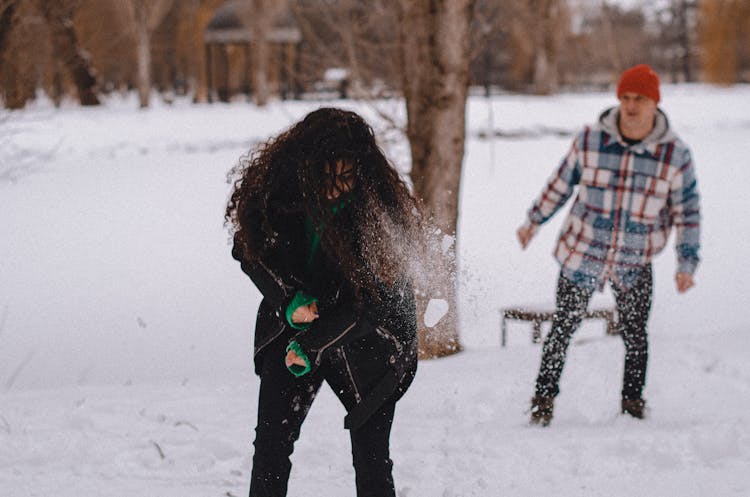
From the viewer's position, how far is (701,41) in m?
39.1

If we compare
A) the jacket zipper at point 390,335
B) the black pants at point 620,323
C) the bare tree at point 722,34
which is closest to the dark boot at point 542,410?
the black pants at point 620,323

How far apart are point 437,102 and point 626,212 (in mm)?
2333

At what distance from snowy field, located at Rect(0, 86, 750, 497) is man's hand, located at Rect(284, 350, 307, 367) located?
4.20 feet

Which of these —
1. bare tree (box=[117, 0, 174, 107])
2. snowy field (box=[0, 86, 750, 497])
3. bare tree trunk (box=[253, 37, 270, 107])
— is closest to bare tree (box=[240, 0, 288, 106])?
bare tree trunk (box=[253, 37, 270, 107])

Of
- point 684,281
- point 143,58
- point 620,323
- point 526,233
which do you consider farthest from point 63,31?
point 143,58

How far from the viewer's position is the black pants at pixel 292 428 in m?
2.38

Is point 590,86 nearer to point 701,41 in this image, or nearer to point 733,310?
point 701,41

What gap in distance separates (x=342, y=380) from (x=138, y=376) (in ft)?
16.0

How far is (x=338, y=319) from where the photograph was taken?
7.45 feet

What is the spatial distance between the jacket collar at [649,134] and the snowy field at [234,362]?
4.41 feet

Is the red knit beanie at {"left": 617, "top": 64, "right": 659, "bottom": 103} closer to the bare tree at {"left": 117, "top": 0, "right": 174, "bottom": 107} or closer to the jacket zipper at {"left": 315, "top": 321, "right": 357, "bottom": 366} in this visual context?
the jacket zipper at {"left": 315, "top": 321, "right": 357, "bottom": 366}

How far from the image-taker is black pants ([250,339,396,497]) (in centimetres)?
238

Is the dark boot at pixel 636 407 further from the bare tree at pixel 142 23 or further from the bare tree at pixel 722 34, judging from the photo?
the bare tree at pixel 722 34

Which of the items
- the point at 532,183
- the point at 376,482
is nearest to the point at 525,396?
the point at 376,482
